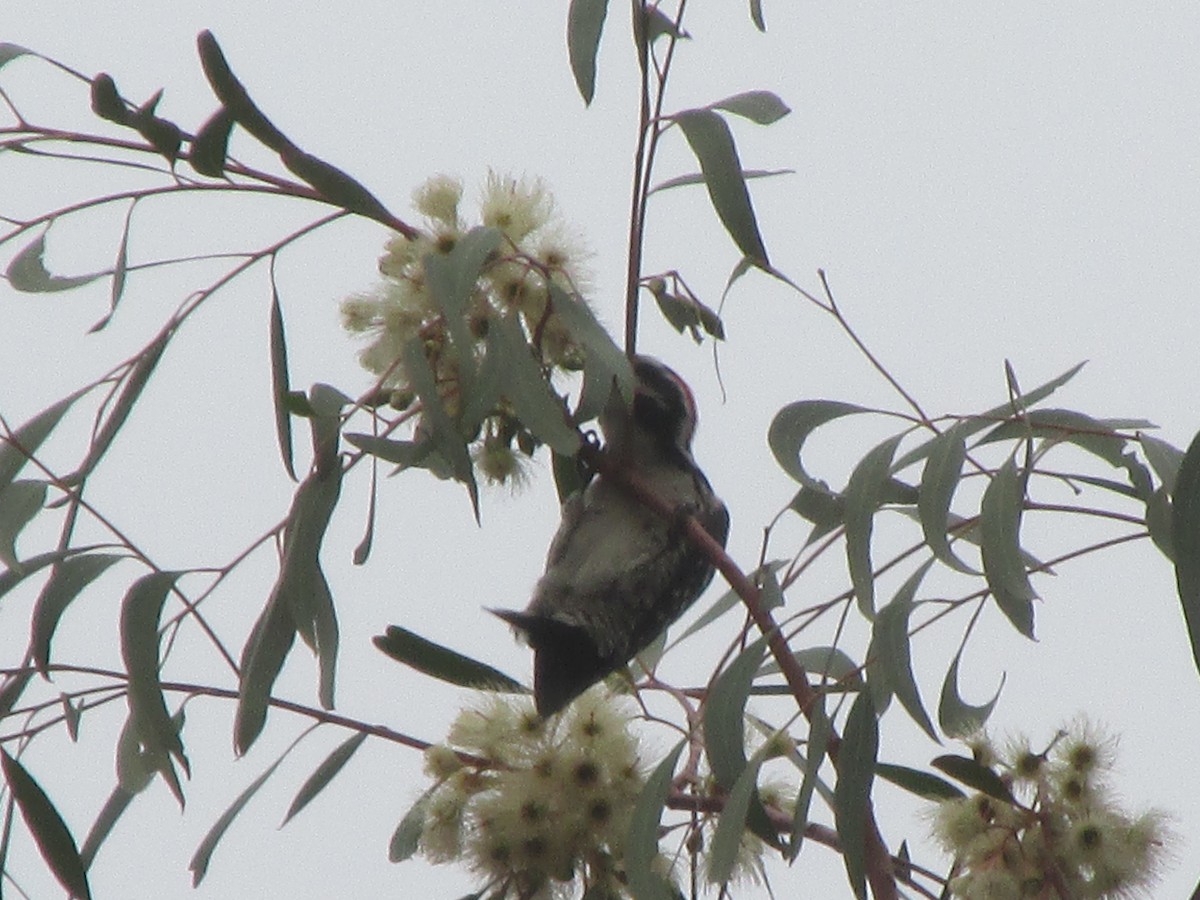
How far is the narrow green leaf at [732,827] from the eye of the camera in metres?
1.94

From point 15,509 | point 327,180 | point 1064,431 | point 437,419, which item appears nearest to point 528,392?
point 437,419

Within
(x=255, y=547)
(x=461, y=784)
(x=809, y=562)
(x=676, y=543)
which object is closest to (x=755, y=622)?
(x=809, y=562)

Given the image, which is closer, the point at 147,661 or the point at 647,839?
the point at 647,839

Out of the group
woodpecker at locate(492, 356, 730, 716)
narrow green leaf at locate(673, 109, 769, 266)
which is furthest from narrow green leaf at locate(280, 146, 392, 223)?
woodpecker at locate(492, 356, 730, 716)

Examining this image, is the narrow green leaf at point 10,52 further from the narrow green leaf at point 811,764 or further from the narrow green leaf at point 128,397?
the narrow green leaf at point 811,764

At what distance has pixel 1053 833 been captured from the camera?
2117 millimetres

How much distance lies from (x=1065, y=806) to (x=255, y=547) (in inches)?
42.6

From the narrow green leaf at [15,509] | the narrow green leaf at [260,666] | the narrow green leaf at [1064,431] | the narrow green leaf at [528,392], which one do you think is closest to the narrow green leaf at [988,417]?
the narrow green leaf at [1064,431]

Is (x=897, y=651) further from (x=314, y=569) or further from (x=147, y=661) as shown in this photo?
(x=147, y=661)

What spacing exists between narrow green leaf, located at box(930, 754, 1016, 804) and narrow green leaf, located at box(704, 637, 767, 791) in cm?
27

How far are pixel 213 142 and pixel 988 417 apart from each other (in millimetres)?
981

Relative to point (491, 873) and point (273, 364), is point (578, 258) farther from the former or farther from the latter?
point (491, 873)

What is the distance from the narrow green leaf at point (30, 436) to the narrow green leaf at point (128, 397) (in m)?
0.18

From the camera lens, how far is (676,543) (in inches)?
113
